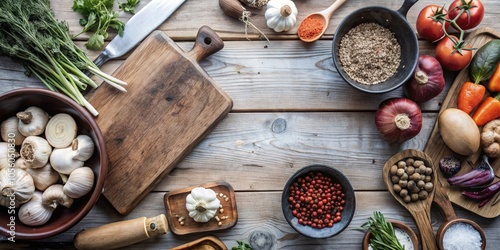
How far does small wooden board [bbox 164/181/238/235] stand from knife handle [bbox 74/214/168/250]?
7 centimetres

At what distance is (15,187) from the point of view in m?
1.37

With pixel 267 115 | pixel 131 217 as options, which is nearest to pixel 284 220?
pixel 267 115

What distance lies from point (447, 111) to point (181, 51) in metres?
0.88

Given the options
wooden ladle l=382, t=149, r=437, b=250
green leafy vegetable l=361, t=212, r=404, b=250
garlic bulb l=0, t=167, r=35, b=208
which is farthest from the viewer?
wooden ladle l=382, t=149, r=437, b=250

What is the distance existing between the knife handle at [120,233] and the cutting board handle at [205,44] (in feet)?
1.73

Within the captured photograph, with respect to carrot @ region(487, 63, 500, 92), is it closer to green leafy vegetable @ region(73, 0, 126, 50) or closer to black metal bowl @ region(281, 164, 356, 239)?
black metal bowl @ region(281, 164, 356, 239)

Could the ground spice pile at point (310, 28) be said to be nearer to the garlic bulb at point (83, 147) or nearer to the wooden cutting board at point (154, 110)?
the wooden cutting board at point (154, 110)

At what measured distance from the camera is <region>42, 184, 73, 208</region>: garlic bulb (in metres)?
1.41

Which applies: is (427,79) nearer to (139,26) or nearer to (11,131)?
(139,26)

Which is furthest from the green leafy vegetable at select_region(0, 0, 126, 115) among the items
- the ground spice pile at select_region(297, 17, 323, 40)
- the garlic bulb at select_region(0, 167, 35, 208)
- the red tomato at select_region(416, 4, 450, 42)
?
the red tomato at select_region(416, 4, 450, 42)

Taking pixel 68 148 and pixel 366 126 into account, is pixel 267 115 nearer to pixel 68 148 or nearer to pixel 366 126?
pixel 366 126

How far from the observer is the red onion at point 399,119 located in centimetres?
155

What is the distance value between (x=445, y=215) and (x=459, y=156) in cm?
20

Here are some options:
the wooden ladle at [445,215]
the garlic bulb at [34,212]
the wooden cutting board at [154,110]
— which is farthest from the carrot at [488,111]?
the garlic bulb at [34,212]
